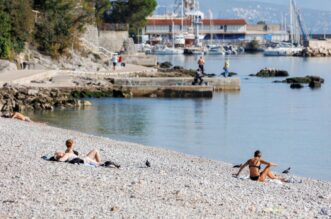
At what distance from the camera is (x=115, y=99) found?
4397 centimetres

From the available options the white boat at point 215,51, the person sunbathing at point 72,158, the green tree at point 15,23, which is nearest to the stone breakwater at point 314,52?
the white boat at point 215,51

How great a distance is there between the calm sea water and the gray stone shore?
18.9 ft

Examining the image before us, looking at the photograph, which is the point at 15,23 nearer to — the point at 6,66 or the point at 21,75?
the point at 6,66

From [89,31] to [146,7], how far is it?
107 ft

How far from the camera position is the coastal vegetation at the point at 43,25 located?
4912cm

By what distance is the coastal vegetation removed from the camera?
49.1m

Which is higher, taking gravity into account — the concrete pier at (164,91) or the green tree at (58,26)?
the green tree at (58,26)

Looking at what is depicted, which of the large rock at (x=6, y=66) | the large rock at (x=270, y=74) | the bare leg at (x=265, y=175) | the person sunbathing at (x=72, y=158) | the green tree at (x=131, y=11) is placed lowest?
the large rock at (x=270, y=74)

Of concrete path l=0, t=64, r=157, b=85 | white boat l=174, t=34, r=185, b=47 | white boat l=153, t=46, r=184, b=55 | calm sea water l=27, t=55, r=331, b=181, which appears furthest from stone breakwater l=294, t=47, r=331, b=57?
calm sea water l=27, t=55, r=331, b=181

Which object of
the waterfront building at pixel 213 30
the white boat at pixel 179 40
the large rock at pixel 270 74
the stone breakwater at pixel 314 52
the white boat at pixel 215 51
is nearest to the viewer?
the large rock at pixel 270 74

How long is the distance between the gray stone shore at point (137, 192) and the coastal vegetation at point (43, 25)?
99.3 feet

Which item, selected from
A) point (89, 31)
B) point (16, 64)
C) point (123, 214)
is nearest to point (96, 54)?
point (89, 31)

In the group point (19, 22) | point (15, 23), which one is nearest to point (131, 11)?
point (19, 22)

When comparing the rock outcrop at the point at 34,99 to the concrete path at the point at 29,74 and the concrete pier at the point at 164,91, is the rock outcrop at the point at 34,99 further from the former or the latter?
the concrete pier at the point at 164,91
